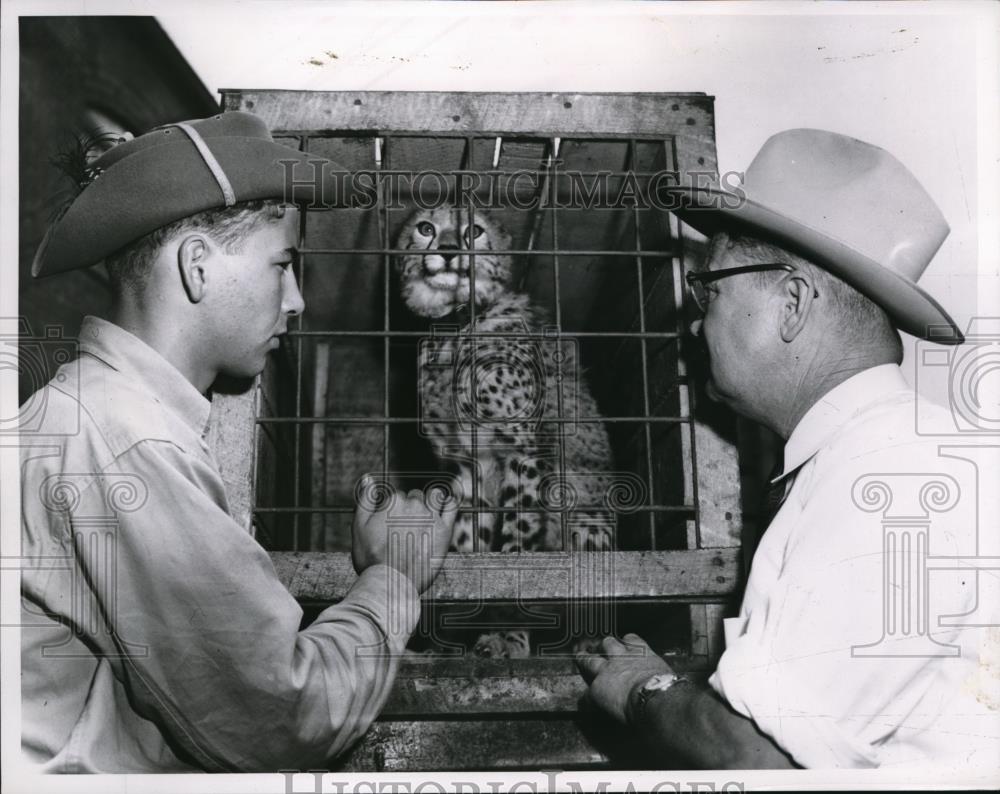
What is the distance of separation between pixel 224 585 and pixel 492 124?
3.07ft

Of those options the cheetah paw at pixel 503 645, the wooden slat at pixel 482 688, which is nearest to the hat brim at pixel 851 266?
the wooden slat at pixel 482 688

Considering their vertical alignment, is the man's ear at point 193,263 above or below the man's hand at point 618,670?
above

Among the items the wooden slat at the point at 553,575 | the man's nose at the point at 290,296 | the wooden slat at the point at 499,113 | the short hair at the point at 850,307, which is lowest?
the wooden slat at the point at 553,575

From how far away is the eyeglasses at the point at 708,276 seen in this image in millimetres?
1569

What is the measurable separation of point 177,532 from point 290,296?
0.45 m

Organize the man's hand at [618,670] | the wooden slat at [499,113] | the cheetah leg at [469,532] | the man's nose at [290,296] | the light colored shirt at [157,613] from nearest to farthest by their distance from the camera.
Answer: the light colored shirt at [157,613] < the man's hand at [618,670] < the man's nose at [290,296] < the wooden slat at [499,113] < the cheetah leg at [469,532]

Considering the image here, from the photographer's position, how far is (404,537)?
1.56 m

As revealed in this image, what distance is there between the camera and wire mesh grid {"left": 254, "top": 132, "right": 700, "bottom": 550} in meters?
1.69

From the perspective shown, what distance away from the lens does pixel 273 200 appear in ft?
5.22

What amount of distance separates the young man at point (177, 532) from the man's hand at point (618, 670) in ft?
0.99

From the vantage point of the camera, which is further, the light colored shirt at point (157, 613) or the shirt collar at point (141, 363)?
the shirt collar at point (141, 363)

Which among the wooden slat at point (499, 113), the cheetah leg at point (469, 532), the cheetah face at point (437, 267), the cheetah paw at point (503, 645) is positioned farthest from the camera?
the cheetah face at point (437, 267)

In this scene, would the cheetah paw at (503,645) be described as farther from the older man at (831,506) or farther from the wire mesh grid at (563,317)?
the older man at (831,506)

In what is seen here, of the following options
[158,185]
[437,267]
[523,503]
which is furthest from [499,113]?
[523,503]
